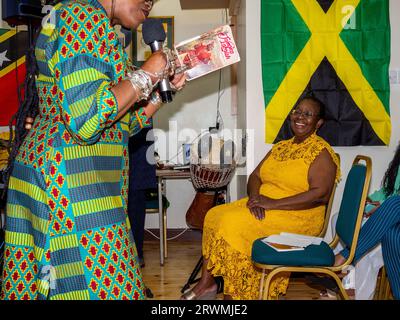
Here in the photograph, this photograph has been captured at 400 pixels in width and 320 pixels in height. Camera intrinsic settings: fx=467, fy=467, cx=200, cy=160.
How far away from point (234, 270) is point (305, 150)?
88cm

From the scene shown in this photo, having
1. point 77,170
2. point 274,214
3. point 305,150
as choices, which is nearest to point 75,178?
point 77,170

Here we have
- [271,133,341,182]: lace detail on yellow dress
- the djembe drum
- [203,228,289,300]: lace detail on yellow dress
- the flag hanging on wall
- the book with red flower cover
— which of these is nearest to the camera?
the book with red flower cover

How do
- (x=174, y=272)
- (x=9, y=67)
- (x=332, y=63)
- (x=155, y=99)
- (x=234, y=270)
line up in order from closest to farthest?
(x=155, y=99)
(x=234, y=270)
(x=332, y=63)
(x=174, y=272)
(x=9, y=67)

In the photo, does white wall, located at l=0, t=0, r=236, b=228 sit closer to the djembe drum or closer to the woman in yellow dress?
the djembe drum

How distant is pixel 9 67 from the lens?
457cm

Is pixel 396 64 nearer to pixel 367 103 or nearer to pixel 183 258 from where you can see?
pixel 367 103

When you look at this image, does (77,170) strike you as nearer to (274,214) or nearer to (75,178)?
(75,178)

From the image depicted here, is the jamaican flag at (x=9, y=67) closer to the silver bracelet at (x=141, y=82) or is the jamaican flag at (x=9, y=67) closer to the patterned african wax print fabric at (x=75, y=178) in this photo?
the patterned african wax print fabric at (x=75, y=178)

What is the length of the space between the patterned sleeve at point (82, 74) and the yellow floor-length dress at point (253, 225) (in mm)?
1871

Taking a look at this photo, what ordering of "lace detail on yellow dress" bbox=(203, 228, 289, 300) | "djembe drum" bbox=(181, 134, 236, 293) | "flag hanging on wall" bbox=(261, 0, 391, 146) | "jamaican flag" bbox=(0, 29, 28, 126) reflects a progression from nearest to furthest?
"lace detail on yellow dress" bbox=(203, 228, 289, 300)
"flag hanging on wall" bbox=(261, 0, 391, 146)
"djembe drum" bbox=(181, 134, 236, 293)
"jamaican flag" bbox=(0, 29, 28, 126)

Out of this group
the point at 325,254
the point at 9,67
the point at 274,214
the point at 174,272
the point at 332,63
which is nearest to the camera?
the point at 325,254

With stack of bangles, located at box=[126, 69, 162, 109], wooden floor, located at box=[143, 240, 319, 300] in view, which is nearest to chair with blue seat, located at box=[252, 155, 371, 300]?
wooden floor, located at box=[143, 240, 319, 300]

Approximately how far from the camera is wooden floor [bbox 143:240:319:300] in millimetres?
3242

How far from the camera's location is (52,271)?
1.07 meters
